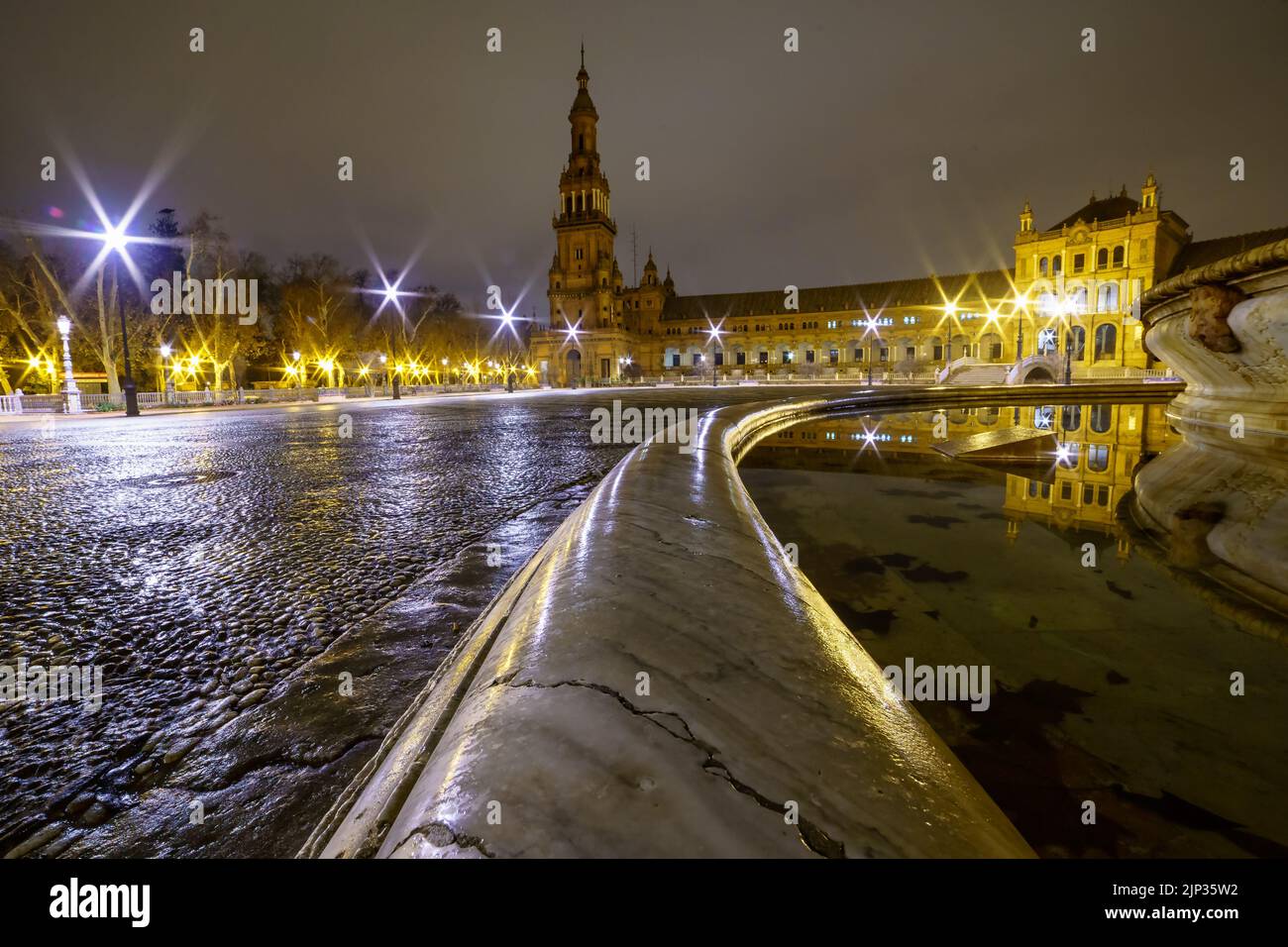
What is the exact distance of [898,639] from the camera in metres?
2.80

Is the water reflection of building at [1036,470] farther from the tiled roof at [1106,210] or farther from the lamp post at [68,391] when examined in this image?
the tiled roof at [1106,210]

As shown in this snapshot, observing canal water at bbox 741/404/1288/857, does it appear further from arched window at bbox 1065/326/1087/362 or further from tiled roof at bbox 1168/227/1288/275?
tiled roof at bbox 1168/227/1288/275

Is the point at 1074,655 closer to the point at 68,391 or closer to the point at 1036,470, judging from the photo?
the point at 1036,470

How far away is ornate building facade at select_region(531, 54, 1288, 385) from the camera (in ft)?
190

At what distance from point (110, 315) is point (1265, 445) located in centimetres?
4298

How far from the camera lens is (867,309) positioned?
3290 inches

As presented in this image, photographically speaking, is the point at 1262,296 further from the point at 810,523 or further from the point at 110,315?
the point at 110,315

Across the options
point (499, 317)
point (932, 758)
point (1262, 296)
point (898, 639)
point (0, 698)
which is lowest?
point (898, 639)

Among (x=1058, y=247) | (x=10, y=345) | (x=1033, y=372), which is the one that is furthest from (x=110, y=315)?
(x=1058, y=247)

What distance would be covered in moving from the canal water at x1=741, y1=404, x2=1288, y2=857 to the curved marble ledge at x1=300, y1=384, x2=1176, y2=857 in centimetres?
77

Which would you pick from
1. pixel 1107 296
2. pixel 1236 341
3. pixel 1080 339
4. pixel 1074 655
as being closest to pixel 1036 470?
pixel 1236 341

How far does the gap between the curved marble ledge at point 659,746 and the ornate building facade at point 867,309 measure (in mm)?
46606

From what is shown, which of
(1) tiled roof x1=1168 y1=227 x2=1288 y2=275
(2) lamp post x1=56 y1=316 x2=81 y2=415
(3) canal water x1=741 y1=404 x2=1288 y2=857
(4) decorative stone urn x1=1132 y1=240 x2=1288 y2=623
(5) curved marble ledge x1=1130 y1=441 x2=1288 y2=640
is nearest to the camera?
(3) canal water x1=741 y1=404 x2=1288 y2=857

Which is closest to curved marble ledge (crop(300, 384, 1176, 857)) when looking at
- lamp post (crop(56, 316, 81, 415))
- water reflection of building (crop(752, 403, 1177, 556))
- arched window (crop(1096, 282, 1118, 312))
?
water reflection of building (crop(752, 403, 1177, 556))
